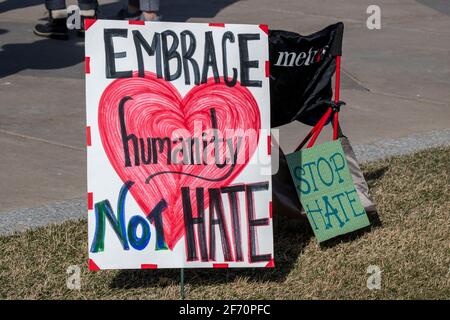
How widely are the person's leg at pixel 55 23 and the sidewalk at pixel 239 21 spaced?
0.10 m

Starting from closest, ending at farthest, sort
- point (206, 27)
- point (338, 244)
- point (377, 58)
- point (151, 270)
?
1. point (206, 27)
2. point (151, 270)
3. point (338, 244)
4. point (377, 58)

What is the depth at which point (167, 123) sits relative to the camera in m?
5.25

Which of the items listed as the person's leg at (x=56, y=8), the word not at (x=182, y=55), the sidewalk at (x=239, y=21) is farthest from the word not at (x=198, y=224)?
the person's leg at (x=56, y=8)

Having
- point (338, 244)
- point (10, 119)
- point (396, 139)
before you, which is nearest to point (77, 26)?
point (10, 119)

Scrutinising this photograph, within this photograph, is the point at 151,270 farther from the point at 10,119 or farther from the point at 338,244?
the point at 10,119

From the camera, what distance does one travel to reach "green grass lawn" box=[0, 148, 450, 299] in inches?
215

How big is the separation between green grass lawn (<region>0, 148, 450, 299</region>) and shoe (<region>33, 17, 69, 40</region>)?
5.48 meters

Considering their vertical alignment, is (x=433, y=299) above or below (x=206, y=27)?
below

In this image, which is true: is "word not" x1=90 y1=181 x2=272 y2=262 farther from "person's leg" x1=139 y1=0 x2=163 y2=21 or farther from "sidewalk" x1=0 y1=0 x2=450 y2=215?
"person's leg" x1=139 y1=0 x2=163 y2=21

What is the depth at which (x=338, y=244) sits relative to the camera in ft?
20.1

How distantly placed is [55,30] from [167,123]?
661 centimetres

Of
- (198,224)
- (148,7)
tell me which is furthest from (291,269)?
(148,7)

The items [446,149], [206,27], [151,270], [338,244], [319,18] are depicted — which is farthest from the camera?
[319,18]
